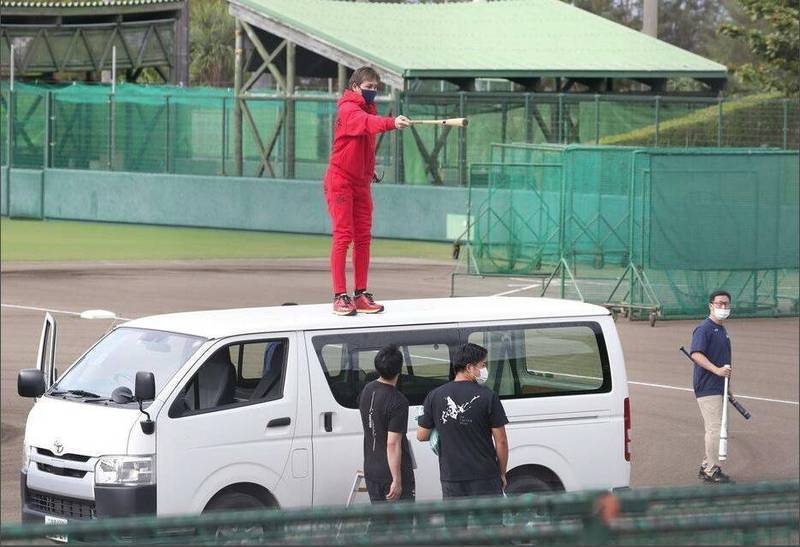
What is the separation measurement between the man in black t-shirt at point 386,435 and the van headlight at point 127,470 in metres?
1.33

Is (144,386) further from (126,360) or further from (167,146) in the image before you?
(167,146)

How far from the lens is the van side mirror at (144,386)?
9531 millimetres

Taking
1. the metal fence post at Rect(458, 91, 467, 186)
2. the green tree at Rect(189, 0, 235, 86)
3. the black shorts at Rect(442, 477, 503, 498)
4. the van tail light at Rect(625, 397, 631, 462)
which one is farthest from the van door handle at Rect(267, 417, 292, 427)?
the green tree at Rect(189, 0, 235, 86)

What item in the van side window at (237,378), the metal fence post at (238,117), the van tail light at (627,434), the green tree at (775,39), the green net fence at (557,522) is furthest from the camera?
the metal fence post at (238,117)

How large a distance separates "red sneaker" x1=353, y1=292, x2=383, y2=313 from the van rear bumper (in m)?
2.27

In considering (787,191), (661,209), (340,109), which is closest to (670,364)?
(661,209)

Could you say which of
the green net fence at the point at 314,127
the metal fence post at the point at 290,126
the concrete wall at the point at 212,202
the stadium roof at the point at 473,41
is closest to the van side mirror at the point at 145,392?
the green net fence at the point at 314,127

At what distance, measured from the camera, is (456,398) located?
936 centimetres

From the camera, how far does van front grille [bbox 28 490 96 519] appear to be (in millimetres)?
9750

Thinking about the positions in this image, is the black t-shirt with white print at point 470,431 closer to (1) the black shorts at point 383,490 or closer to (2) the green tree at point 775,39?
(1) the black shorts at point 383,490

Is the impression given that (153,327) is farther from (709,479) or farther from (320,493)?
(709,479)

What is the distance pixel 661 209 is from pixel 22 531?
19.5m

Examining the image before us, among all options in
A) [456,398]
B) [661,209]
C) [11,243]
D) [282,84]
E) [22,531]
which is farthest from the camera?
[282,84]

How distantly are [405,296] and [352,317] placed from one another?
14.4m
